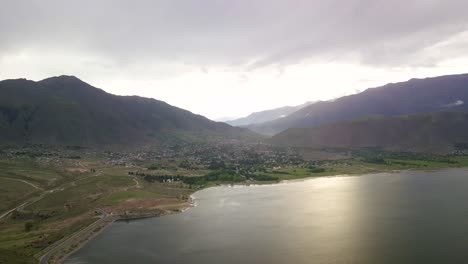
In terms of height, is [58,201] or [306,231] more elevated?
[58,201]

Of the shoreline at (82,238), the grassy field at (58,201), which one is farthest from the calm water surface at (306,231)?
the grassy field at (58,201)

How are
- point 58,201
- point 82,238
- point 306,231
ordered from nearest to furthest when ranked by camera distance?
point 306,231
point 82,238
point 58,201

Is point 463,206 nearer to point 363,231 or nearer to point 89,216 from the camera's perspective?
point 363,231

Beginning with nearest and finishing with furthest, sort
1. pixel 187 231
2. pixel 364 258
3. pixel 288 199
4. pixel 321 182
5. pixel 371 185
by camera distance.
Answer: pixel 364 258, pixel 187 231, pixel 288 199, pixel 371 185, pixel 321 182

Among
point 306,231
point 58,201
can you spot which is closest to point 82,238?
point 58,201

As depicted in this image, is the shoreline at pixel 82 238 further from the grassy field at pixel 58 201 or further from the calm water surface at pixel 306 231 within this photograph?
the grassy field at pixel 58 201

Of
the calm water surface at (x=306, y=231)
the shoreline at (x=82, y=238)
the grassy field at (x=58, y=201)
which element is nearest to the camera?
the calm water surface at (x=306, y=231)

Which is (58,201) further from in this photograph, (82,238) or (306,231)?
(306,231)

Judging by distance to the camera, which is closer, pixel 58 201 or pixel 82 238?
pixel 82 238

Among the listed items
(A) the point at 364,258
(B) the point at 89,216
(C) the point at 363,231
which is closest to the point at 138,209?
(B) the point at 89,216
